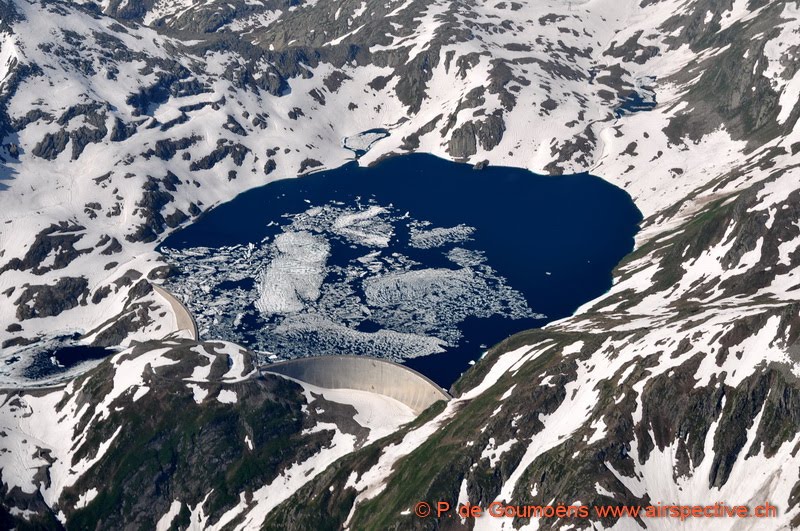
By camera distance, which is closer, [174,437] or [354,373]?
[174,437]

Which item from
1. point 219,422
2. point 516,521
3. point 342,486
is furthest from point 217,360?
point 516,521

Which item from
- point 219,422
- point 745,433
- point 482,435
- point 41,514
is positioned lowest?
point 41,514

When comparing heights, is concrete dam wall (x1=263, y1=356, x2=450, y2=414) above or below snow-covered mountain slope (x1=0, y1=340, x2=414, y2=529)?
above

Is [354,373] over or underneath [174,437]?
over

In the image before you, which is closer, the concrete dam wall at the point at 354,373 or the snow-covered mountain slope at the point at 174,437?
the snow-covered mountain slope at the point at 174,437

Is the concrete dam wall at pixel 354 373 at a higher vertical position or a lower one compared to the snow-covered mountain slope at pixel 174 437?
higher

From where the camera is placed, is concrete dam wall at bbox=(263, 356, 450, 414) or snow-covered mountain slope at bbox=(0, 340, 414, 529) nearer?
snow-covered mountain slope at bbox=(0, 340, 414, 529)

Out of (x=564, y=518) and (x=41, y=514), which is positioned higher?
(x=564, y=518)

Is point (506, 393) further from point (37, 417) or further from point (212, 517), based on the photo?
point (37, 417)
